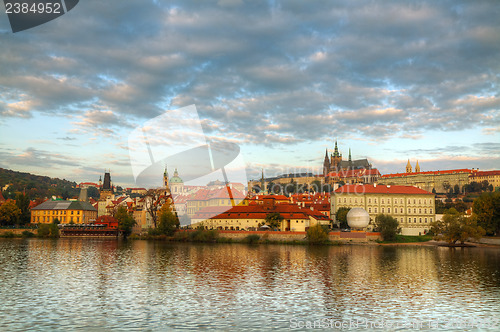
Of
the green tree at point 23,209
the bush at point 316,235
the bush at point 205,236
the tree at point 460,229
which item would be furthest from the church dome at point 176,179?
the tree at point 460,229

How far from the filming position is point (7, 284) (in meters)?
29.9

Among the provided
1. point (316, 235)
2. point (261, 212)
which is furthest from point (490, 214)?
point (261, 212)

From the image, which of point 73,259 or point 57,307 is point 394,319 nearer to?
point 57,307

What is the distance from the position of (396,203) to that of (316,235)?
3408 cm

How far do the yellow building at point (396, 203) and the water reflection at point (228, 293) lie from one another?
56184 mm

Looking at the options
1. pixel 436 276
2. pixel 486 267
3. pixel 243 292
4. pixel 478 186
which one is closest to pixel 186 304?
pixel 243 292

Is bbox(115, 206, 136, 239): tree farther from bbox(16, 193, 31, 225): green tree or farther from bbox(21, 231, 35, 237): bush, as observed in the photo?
bbox(16, 193, 31, 225): green tree

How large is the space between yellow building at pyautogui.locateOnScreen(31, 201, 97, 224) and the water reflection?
270 ft

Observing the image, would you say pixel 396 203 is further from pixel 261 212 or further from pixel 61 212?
pixel 61 212

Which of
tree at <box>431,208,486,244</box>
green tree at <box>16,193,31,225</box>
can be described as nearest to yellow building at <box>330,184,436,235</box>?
tree at <box>431,208,486,244</box>

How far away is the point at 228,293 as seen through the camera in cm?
2795

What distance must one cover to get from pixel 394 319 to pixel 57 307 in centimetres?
1720

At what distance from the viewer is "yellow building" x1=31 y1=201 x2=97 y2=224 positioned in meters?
121

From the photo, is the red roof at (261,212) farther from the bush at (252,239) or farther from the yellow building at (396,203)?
the yellow building at (396,203)
